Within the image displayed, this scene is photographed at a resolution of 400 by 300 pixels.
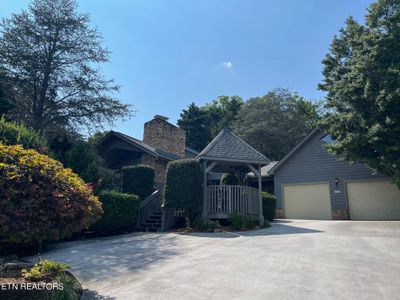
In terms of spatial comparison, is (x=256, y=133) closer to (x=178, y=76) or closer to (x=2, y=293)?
(x=178, y=76)

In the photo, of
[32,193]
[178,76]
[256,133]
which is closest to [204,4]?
[178,76]

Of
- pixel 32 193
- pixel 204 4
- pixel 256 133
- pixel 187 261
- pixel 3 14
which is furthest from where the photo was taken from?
pixel 256 133

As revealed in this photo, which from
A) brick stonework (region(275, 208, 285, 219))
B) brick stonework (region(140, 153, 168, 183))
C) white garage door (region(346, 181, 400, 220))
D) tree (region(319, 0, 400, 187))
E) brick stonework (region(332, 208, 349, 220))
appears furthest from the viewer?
brick stonework (region(275, 208, 285, 219))

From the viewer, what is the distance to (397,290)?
401 centimetres

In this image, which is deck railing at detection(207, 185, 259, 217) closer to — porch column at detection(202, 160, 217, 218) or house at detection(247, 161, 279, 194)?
porch column at detection(202, 160, 217, 218)

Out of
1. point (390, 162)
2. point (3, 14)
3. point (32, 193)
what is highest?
point (3, 14)

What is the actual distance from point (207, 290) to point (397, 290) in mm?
2673

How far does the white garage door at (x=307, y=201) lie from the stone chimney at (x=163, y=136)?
723 centimetres

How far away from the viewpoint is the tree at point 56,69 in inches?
538

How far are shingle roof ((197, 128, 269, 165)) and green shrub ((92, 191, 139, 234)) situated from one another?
322cm

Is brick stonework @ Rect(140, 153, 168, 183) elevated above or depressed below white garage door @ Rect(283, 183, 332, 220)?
above

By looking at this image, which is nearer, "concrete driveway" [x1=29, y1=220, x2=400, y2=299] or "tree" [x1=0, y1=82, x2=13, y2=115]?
"concrete driveway" [x1=29, y1=220, x2=400, y2=299]

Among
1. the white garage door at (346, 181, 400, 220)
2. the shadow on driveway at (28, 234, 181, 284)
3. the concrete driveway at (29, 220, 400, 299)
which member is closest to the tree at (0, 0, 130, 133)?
the shadow on driveway at (28, 234, 181, 284)

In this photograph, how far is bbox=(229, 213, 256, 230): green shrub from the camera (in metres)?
10.7
